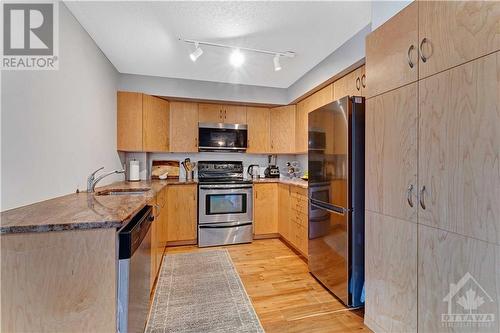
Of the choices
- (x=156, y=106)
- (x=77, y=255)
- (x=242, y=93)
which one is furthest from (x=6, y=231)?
(x=242, y=93)

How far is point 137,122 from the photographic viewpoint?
Answer: 3.34 metres

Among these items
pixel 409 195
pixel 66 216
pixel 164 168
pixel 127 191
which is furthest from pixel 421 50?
pixel 164 168

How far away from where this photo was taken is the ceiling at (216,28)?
A: 6.15 feet

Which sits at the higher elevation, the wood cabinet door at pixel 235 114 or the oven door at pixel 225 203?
the wood cabinet door at pixel 235 114

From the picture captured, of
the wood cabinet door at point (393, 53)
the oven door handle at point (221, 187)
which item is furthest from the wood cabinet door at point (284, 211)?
the wood cabinet door at point (393, 53)

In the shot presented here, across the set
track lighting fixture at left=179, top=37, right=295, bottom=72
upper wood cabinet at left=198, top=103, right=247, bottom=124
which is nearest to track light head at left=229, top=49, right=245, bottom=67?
track lighting fixture at left=179, top=37, right=295, bottom=72

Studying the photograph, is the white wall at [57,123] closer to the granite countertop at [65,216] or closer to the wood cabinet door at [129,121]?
the granite countertop at [65,216]

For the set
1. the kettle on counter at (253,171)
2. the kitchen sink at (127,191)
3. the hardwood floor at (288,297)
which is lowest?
the hardwood floor at (288,297)

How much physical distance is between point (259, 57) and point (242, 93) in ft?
3.47

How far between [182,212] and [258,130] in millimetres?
1783

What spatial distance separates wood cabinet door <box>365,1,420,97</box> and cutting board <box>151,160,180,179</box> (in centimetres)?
309

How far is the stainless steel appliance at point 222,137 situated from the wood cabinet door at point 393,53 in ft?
7.94

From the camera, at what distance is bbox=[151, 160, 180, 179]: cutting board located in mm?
3869

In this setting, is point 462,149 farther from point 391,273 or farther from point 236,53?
point 236,53
